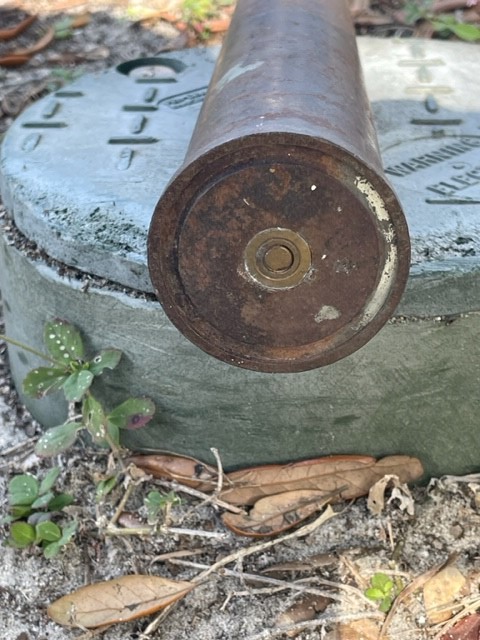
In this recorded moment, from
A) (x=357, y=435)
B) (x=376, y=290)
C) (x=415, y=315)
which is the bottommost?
(x=357, y=435)

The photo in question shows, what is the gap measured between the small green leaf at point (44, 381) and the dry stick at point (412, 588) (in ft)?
2.58

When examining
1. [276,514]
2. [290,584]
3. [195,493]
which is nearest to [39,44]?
[195,493]

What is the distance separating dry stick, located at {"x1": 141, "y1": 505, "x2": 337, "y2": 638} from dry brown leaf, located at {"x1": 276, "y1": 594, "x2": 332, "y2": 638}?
0.13 metres

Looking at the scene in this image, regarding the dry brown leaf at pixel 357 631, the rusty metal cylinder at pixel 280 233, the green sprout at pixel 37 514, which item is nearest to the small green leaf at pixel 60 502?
the green sprout at pixel 37 514

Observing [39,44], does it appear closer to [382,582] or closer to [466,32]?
[466,32]

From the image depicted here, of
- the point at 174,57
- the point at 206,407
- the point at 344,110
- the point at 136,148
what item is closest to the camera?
the point at 344,110

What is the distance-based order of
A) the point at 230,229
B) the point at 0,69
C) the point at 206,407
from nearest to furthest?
the point at 230,229 < the point at 206,407 < the point at 0,69

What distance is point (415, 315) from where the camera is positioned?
1.65m

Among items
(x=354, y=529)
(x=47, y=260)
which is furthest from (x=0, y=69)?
(x=354, y=529)

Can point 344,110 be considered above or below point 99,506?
above

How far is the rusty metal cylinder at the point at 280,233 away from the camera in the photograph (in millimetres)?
1187

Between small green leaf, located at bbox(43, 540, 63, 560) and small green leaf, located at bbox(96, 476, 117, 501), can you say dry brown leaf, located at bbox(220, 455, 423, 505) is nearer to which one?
small green leaf, located at bbox(96, 476, 117, 501)

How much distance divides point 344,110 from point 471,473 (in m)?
0.91

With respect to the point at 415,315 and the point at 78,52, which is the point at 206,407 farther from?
the point at 78,52
